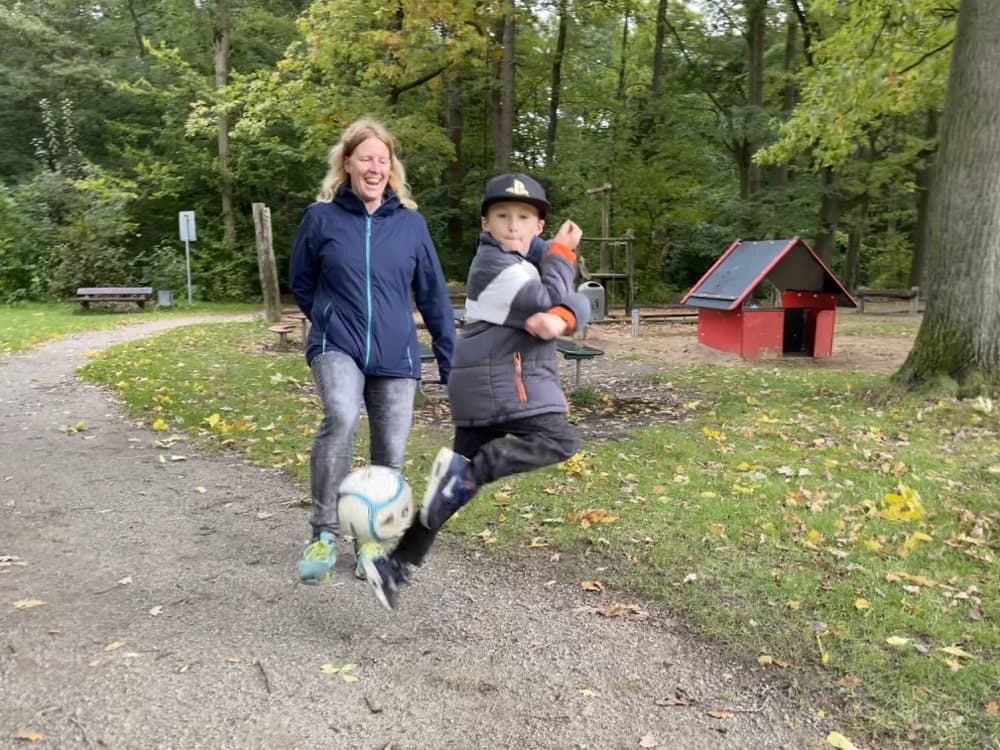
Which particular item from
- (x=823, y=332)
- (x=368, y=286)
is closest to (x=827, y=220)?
(x=823, y=332)

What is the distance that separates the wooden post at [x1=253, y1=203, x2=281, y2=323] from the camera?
1620 centimetres

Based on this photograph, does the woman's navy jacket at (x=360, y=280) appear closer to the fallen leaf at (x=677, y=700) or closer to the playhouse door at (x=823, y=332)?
the fallen leaf at (x=677, y=700)

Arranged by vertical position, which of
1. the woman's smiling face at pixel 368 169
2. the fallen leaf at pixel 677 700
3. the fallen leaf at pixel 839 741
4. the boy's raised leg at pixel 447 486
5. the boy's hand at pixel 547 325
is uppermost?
the woman's smiling face at pixel 368 169

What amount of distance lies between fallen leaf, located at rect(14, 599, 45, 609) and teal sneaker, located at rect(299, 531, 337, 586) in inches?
46.9

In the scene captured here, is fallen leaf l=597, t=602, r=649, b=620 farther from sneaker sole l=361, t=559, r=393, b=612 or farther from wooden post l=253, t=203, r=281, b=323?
wooden post l=253, t=203, r=281, b=323

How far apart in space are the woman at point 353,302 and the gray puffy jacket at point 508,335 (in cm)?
49

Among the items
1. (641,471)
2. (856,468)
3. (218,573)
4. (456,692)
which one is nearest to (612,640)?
(456,692)

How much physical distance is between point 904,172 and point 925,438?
2191cm

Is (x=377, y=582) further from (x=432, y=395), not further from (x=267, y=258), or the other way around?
(x=267, y=258)

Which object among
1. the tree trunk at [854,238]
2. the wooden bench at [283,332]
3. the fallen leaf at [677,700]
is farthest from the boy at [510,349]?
the tree trunk at [854,238]

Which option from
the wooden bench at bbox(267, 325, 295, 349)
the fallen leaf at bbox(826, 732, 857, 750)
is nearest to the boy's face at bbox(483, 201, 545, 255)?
the fallen leaf at bbox(826, 732, 857, 750)

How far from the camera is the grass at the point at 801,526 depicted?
3.06 meters

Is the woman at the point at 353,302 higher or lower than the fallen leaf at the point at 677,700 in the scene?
higher

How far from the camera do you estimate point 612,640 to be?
3.33 metres
